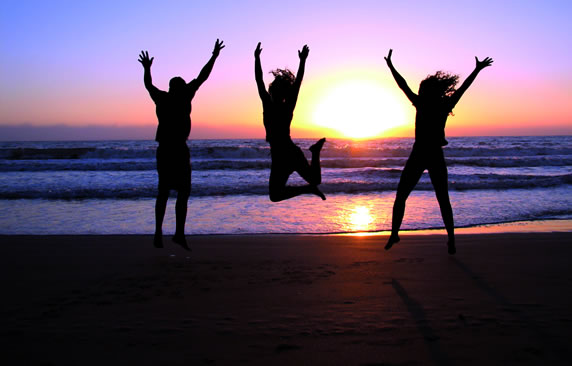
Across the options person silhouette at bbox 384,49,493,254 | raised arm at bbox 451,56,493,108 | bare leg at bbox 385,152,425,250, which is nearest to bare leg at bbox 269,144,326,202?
bare leg at bbox 385,152,425,250

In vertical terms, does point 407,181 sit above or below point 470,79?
below

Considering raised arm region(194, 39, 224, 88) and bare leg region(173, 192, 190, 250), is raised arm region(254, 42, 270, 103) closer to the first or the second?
raised arm region(194, 39, 224, 88)

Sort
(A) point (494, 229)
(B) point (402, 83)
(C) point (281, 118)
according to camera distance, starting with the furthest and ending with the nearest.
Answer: (A) point (494, 229) → (B) point (402, 83) → (C) point (281, 118)

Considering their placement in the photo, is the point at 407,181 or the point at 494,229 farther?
the point at 494,229

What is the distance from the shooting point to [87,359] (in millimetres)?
2811

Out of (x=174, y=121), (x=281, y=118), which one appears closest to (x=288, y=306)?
(x=281, y=118)

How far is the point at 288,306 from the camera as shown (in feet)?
12.2

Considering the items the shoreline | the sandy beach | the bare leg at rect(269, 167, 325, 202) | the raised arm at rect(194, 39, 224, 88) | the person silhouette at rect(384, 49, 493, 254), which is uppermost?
the raised arm at rect(194, 39, 224, 88)

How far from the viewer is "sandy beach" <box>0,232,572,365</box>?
288cm

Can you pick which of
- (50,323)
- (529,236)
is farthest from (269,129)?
A: (529,236)

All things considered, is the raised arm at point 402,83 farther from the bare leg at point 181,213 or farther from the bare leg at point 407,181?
the bare leg at point 181,213

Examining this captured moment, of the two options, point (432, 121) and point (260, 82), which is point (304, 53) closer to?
point (260, 82)

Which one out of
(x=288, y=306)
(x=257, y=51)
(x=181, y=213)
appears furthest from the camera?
(x=181, y=213)

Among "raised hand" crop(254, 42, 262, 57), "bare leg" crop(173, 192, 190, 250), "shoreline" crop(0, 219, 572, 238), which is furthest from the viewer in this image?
"shoreline" crop(0, 219, 572, 238)
